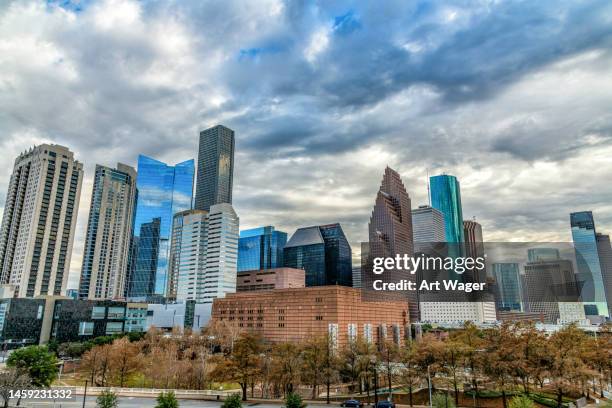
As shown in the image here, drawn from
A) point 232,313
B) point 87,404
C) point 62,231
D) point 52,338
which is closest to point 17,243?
point 62,231

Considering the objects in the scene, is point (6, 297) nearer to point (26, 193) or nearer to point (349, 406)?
point (26, 193)

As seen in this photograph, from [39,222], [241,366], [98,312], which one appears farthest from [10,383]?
[39,222]

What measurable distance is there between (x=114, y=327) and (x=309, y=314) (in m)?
72.9

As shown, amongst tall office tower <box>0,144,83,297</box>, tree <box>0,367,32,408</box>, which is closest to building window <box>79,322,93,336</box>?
tall office tower <box>0,144,83,297</box>

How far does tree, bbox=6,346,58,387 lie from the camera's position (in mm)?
54000

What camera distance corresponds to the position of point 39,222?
178625 millimetres

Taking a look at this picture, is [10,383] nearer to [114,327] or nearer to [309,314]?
[309,314]

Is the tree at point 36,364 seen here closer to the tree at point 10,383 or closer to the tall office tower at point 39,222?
the tree at point 10,383

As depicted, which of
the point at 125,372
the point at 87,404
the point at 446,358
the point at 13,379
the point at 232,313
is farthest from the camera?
the point at 232,313

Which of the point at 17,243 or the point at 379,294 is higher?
the point at 17,243

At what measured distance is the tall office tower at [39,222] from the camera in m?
175

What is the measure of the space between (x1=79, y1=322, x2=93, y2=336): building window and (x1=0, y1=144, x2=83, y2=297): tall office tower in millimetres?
41901

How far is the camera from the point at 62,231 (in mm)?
185625

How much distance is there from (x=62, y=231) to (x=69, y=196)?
16.1m
